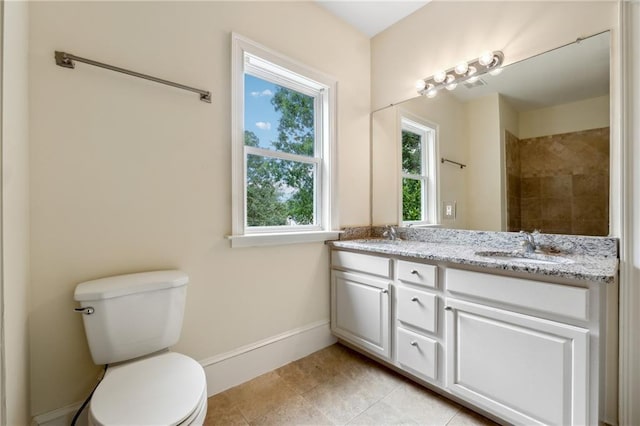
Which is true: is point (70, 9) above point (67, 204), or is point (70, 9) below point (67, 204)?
above

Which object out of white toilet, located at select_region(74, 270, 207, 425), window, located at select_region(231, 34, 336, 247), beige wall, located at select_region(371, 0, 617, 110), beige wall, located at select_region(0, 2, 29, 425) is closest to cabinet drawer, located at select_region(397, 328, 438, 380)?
window, located at select_region(231, 34, 336, 247)

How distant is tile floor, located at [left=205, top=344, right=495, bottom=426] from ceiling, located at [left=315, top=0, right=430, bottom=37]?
264cm

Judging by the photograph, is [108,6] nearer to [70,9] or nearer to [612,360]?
[70,9]

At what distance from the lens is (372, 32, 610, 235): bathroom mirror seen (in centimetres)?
145

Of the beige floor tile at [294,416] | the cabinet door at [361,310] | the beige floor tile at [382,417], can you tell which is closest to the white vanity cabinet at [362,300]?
the cabinet door at [361,310]

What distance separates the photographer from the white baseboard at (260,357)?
1587 millimetres

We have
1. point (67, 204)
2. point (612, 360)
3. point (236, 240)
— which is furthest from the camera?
point (236, 240)

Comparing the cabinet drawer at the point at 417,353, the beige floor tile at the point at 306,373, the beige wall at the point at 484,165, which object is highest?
the beige wall at the point at 484,165

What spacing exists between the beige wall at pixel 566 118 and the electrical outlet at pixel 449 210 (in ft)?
1.97

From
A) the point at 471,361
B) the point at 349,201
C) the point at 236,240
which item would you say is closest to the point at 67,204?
the point at 236,240

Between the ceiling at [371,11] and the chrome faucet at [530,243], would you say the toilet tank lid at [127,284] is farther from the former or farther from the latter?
the ceiling at [371,11]

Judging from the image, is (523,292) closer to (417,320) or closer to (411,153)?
(417,320)

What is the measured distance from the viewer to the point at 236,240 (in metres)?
1.63

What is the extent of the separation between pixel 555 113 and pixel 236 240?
6.63ft
